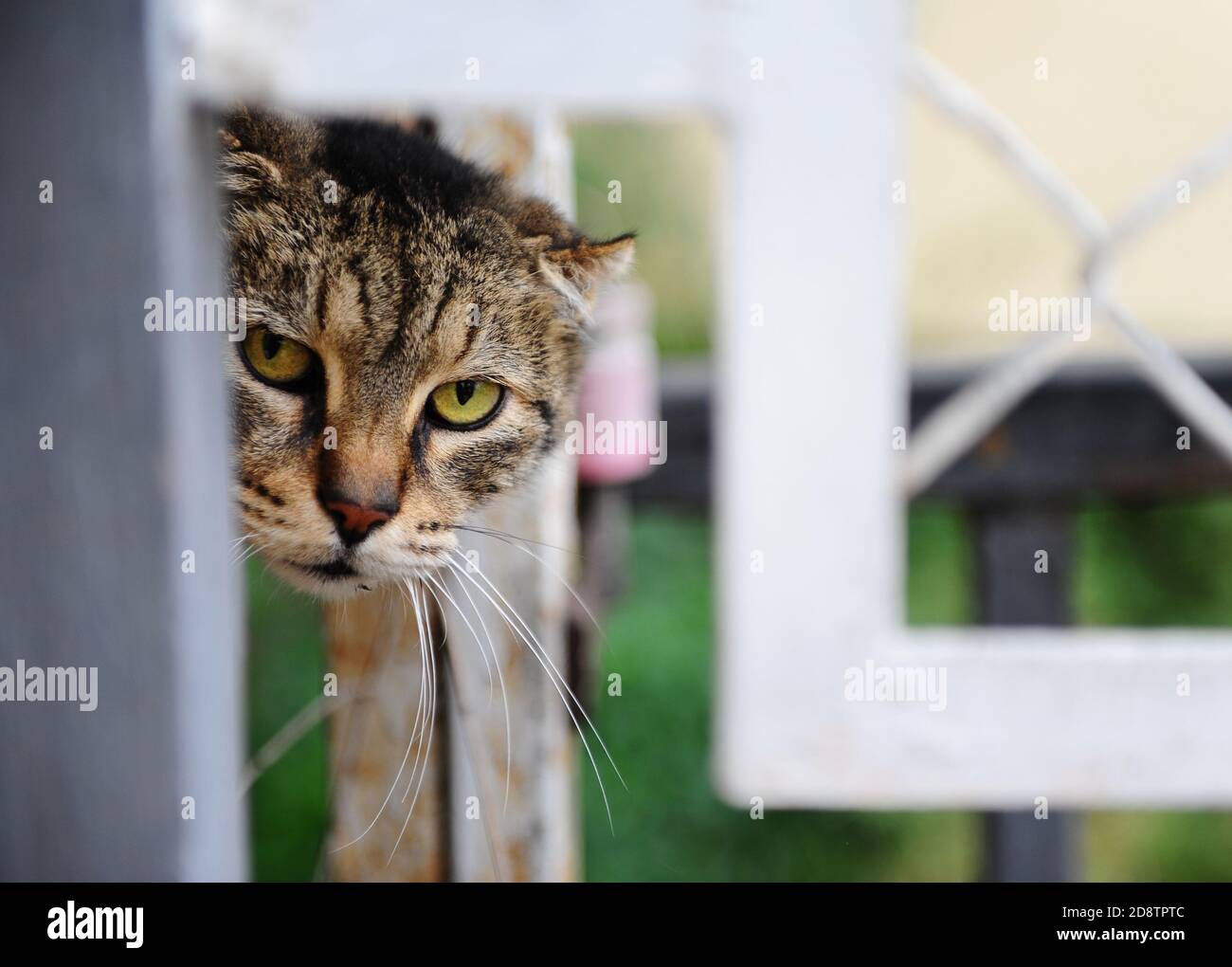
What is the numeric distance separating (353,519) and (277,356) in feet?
0.27

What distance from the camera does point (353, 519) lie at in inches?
16.8

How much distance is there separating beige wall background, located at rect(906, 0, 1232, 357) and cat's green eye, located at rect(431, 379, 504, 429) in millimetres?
375

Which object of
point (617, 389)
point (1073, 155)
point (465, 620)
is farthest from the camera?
point (1073, 155)

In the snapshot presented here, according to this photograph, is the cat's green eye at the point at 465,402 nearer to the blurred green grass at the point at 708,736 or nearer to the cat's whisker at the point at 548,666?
the cat's whisker at the point at 548,666

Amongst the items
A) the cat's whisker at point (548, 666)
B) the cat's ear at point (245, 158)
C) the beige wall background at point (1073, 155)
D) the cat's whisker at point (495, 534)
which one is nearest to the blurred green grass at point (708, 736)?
the cat's whisker at point (548, 666)

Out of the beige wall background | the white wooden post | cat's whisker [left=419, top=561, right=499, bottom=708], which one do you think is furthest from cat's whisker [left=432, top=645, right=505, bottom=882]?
the beige wall background

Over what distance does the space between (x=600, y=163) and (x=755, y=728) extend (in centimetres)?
38

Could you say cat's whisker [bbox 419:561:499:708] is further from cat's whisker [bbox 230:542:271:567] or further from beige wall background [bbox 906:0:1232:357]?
beige wall background [bbox 906:0:1232:357]

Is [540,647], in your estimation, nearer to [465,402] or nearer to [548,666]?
[548,666]

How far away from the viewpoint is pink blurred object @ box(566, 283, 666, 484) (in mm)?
530

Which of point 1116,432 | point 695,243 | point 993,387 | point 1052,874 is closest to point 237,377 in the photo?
point 695,243

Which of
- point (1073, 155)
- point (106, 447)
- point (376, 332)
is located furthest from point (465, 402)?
point (1073, 155)

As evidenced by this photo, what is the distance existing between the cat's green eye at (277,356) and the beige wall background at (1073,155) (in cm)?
44

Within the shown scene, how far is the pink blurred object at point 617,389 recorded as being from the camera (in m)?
0.53
